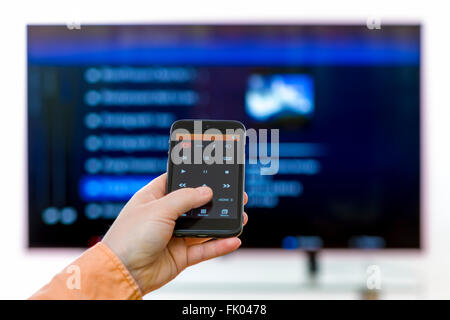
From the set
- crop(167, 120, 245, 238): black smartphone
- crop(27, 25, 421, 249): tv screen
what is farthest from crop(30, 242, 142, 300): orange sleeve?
crop(27, 25, 421, 249): tv screen

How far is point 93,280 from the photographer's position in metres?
0.66

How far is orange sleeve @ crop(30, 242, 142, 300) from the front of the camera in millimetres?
655

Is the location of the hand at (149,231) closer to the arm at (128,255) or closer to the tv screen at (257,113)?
the arm at (128,255)

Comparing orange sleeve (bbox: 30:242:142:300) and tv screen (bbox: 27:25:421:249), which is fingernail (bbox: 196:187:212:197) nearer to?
orange sleeve (bbox: 30:242:142:300)

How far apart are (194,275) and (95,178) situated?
37cm

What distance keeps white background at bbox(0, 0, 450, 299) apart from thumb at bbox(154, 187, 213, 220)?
59cm

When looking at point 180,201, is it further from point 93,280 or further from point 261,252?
point 261,252

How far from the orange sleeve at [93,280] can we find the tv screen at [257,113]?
0.57 metres

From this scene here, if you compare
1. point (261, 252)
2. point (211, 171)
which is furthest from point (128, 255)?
point (261, 252)

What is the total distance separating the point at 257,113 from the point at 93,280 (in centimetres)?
69

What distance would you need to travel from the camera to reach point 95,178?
1262 millimetres

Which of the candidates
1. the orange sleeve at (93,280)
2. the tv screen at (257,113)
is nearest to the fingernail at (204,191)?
the orange sleeve at (93,280)

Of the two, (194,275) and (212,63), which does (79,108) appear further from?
(194,275)
